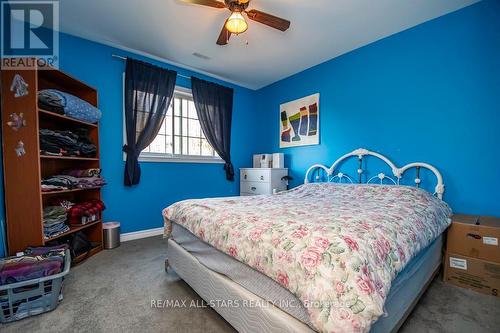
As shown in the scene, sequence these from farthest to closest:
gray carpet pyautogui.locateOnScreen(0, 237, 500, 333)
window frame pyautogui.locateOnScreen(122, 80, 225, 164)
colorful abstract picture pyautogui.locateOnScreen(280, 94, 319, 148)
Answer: colorful abstract picture pyautogui.locateOnScreen(280, 94, 319, 148) < window frame pyautogui.locateOnScreen(122, 80, 225, 164) < gray carpet pyautogui.locateOnScreen(0, 237, 500, 333)

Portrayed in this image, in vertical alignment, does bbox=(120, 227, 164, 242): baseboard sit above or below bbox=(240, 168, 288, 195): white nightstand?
below

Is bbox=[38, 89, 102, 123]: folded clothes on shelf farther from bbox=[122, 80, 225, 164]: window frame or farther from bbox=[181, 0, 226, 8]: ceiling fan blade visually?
bbox=[181, 0, 226, 8]: ceiling fan blade

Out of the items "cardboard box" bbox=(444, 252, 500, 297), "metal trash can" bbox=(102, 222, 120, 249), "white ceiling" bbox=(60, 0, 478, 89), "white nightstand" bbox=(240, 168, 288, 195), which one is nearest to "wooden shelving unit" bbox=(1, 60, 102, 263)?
"metal trash can" bbox=(102, 222, 120, 249)

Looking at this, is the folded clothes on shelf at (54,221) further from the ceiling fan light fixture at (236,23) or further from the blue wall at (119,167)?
the ceiling fan light fixture at (236,23)

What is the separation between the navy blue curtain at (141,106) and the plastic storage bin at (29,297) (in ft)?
5.09

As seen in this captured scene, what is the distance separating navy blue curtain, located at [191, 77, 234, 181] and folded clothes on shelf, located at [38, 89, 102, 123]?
1500 mm

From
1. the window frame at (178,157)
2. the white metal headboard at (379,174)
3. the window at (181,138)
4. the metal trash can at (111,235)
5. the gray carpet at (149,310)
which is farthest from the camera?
the window at (181,138)

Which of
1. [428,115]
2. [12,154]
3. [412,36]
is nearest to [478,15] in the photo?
[412,36]

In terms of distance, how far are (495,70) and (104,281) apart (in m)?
3.92

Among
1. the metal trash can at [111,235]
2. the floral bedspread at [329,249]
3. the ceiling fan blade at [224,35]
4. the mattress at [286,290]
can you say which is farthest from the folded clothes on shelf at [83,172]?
the ceiling fan blade at [224,35]

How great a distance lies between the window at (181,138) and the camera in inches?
128

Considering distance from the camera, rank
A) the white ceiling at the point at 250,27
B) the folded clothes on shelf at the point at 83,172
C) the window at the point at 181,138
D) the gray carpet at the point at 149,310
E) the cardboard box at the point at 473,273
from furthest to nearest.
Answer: the window at the point at 181,138, the folded clothes on shelf at the point at 83,172, the white ceiling at the point at 250,27, the cardboard box at the point at 473,273, the gray carpet at the point at 149,310

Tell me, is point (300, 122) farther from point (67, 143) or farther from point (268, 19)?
point (67, 143)

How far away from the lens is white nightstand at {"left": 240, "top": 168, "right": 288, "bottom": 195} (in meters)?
3.53
